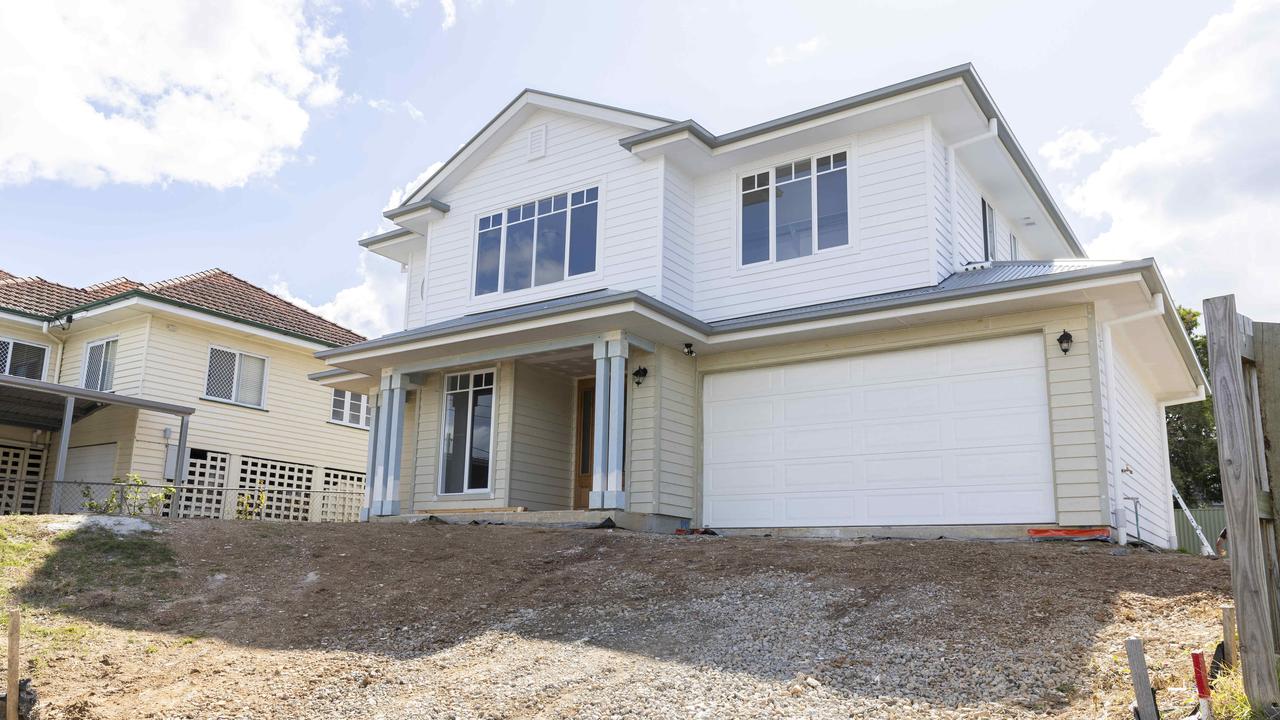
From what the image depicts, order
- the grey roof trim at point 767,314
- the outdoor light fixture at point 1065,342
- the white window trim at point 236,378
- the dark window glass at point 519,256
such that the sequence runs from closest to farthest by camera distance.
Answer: the grey roof trim at point 767,314 < the outdoor light fixture at point 1065,342 < the dark window glass at point 519,256 < the white window trim at point 236,378

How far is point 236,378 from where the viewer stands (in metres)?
21.1

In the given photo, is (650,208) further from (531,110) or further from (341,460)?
(341,460)

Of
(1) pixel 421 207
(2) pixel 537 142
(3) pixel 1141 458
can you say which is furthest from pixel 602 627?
(1) pixel 421 207

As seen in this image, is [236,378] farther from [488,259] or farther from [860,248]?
[860,248]

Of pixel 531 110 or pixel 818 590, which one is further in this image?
pixel 531 110

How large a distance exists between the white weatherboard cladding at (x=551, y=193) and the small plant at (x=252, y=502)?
5.66 metres

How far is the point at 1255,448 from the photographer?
4.57m

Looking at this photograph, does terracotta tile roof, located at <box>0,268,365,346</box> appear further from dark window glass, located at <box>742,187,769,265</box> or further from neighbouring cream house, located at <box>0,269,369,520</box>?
dark window glass, located at <box>742,187,769,265</box>

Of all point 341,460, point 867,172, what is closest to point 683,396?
point 867,172

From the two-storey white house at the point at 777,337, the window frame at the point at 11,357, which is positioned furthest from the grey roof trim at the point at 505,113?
the window frame at the point at 11,357

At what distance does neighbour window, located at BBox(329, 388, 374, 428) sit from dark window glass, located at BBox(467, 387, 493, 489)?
850 cm

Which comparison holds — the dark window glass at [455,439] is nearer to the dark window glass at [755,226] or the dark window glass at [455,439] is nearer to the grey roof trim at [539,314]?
the grey roof trim at [539,314]

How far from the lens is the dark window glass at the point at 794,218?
14.1 metres

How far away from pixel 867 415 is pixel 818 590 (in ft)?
16.4
